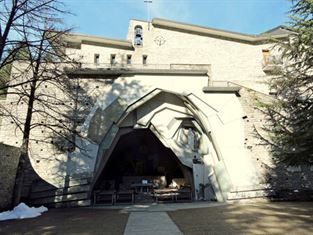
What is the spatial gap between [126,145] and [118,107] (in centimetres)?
682

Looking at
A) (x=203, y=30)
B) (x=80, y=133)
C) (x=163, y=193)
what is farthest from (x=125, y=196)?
(x=203, y=30)

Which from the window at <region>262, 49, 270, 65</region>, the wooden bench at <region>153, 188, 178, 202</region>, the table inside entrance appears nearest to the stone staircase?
the wooden bench at <region>153, 188, 178, 202</region>

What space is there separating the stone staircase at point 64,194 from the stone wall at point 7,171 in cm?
183

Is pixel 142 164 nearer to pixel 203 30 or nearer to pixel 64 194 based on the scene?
pixel 64 194

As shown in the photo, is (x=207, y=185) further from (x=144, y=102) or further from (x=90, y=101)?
(x=90, y=101)

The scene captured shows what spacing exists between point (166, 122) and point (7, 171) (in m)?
8.62

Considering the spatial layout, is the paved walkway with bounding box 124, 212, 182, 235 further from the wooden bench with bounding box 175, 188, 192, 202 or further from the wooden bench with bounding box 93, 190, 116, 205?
the wooden bench with bounding box 175, 188, 192, 202

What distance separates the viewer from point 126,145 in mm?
21844

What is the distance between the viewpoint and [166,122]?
1709cm

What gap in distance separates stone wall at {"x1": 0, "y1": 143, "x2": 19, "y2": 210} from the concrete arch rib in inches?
168

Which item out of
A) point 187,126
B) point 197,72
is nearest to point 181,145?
point 187,126

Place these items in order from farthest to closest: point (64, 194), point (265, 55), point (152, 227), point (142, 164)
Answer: point (265, 55) < point (142, 164) < point (64, 194) < point (152, 227)

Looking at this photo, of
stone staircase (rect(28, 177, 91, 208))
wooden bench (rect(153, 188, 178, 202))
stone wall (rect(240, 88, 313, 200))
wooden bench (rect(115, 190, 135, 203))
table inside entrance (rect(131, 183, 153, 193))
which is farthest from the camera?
table inside entrance (rect(131, 183, 153, 193))

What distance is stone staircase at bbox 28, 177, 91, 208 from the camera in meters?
13.4
